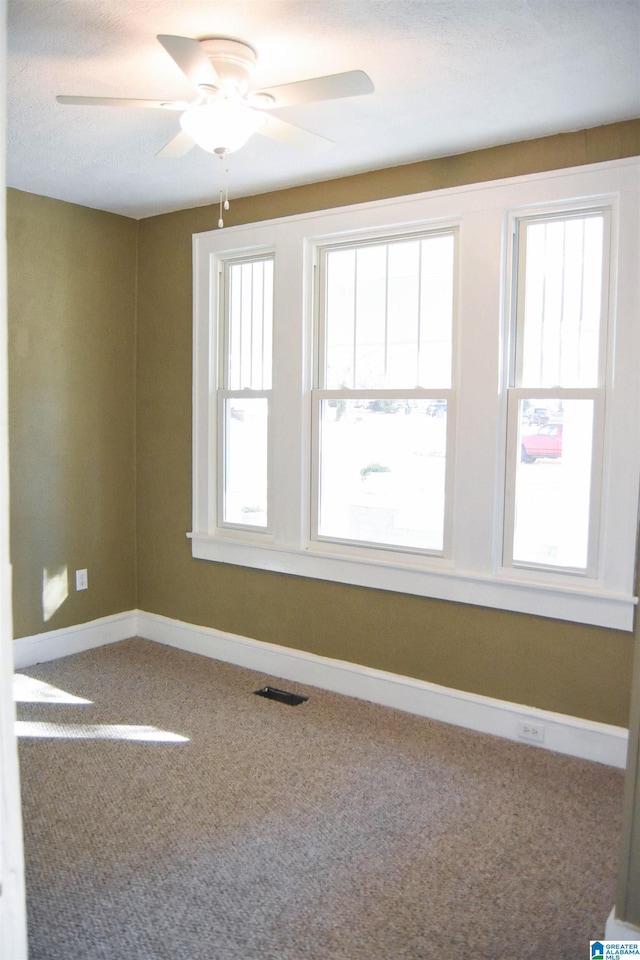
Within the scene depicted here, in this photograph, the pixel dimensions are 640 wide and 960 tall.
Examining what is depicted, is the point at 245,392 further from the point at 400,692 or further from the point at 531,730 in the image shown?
the point at 531,730

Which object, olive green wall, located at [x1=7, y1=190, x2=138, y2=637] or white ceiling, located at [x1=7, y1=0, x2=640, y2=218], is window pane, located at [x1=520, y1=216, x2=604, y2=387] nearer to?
white ceiling, located at [x1=7, y1=0, x2=640, y2=218]

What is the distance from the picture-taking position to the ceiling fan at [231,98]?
6.95 ft

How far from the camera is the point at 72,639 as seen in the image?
4.32 meters

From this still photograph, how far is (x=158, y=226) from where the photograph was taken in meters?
4.42

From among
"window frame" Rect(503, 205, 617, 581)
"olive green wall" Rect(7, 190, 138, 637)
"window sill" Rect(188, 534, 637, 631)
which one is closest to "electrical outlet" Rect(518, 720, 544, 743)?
"window sill" Rect(188, 534, 637, 631)

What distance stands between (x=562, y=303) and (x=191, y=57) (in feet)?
5.85

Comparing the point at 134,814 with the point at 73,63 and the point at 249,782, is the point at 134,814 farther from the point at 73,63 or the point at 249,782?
the point at 73,63

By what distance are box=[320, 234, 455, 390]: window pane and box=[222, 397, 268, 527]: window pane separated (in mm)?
497

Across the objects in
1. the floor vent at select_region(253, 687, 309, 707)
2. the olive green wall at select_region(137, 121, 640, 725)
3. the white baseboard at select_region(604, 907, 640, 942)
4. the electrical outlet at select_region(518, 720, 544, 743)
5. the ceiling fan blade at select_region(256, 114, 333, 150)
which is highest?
the ceiling fan blade at select_region(256, 114, 333, 150)

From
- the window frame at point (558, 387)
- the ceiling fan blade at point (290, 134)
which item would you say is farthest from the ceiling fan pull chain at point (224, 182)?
the window frame at point (558, 387)

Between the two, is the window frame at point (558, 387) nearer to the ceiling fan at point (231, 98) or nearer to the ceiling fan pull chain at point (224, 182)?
the ceiling fan at point (231, 98)

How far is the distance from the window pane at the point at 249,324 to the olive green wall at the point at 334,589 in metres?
0.27

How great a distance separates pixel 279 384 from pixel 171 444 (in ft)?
2.96

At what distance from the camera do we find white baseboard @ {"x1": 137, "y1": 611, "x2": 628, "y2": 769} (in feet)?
10.1
